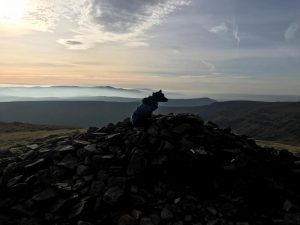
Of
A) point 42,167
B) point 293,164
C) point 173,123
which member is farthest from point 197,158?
point 42,167

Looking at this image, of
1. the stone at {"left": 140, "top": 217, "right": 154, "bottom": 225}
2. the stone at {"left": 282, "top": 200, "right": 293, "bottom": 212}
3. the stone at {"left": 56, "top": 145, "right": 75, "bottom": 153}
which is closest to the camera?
the stone at {"left": 140, "top": 217, "right": 154, "bottom": 225}

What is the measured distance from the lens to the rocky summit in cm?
2009

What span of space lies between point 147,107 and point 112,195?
A: 25.1ft

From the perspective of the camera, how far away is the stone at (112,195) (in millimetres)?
20516

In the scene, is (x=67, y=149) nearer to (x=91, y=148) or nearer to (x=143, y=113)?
(x=91, y=148)

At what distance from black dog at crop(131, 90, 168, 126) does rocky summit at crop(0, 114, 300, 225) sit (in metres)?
1.18

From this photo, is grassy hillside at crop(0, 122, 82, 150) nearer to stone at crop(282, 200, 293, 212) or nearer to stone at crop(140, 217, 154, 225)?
stone at crop(140, 217, 154, 225)

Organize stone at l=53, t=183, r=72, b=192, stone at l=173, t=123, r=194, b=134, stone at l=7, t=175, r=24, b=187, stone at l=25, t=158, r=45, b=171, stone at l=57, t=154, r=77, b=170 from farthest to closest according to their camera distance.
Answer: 1. stone at l=173, t=123, r=194, b=134
2. stone at l=25, t=158, r=45, b=171
3. stone at l=57, t=154, r=77, b=170
4. stone at l=7, t=175, r=24, b=187
5. stone at l=53, t=183, r=72, b=192

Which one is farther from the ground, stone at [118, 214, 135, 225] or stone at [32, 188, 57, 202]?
stone at [32, 188, 57, 202]

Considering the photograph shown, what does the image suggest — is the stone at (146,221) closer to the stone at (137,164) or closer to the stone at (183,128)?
the stone at (137,164)

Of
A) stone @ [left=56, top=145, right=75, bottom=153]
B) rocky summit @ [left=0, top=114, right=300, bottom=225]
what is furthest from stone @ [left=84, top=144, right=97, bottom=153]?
stone @ [left=56, top=145, right=75, bottom=153]

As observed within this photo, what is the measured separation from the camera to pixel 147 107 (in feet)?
87.8

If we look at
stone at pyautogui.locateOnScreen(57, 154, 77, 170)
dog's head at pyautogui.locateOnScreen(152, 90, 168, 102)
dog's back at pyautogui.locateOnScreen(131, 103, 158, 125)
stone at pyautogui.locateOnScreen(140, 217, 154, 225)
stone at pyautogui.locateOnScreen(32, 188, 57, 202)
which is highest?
dog's head at pyautogui.locateOnScreen(152, 90, 168, 102)

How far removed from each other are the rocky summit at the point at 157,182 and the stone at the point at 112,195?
5cm
